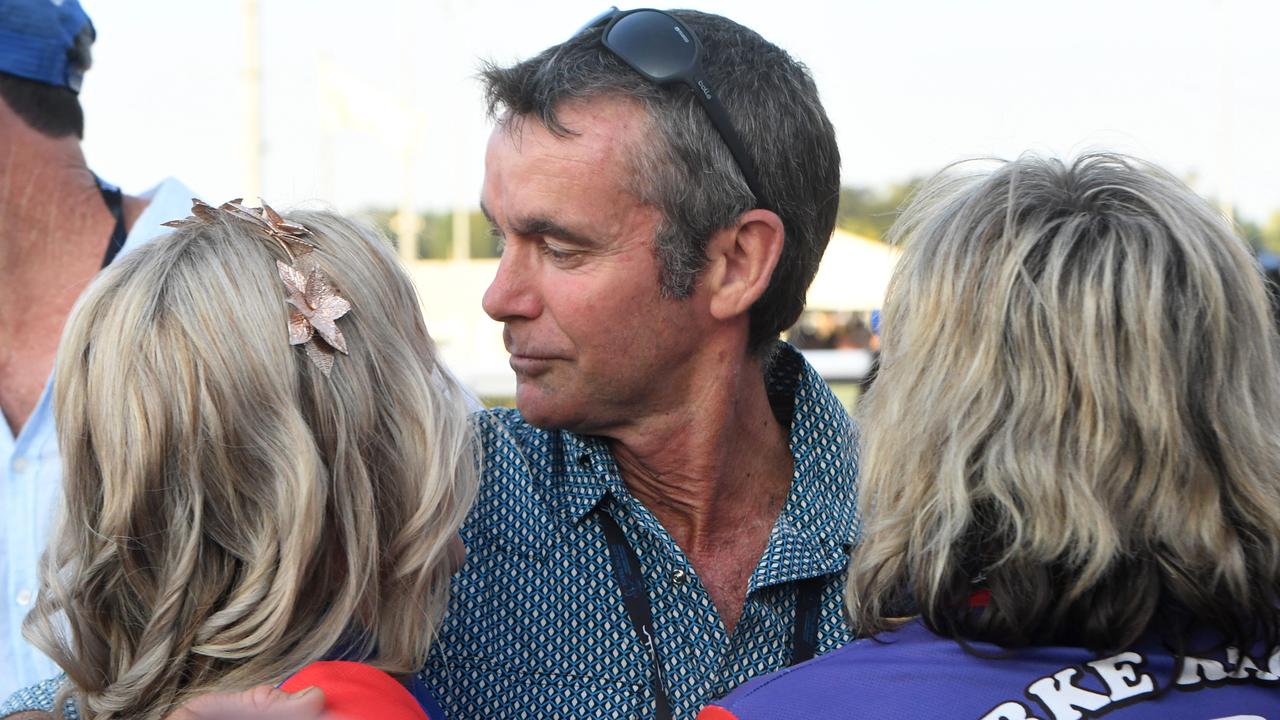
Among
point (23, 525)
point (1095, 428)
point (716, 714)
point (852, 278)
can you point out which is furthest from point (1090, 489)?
point (852, 278)

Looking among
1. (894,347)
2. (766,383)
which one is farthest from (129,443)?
(766,383)

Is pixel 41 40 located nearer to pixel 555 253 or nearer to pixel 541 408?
pixel 555 253

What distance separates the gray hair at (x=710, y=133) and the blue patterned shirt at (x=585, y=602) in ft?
1.45

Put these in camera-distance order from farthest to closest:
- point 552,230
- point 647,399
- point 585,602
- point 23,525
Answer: point 23,525
point 647,399
point 552,230
point 585,602

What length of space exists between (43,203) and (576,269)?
135 centimetres

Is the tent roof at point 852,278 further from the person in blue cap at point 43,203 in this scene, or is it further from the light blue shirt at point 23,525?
the light blue shirt at point 23,525

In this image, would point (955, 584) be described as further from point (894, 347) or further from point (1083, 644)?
point (894, 347)

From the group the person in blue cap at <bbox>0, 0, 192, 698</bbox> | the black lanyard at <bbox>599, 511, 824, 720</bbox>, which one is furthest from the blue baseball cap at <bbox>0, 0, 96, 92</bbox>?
the black lanyard at <bbox>599, 511, 824, 720</bbox>

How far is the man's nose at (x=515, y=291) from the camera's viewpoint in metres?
2.20

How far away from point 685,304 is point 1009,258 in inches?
35.8

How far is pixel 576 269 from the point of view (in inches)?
87.0

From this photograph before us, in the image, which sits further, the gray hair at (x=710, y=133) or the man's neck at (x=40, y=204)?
the man's neck at (x=40, y=204)

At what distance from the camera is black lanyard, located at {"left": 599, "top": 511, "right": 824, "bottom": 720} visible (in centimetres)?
201

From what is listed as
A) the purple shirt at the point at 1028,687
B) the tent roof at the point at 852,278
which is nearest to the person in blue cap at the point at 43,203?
the purple shirt at the point at 1028,687
